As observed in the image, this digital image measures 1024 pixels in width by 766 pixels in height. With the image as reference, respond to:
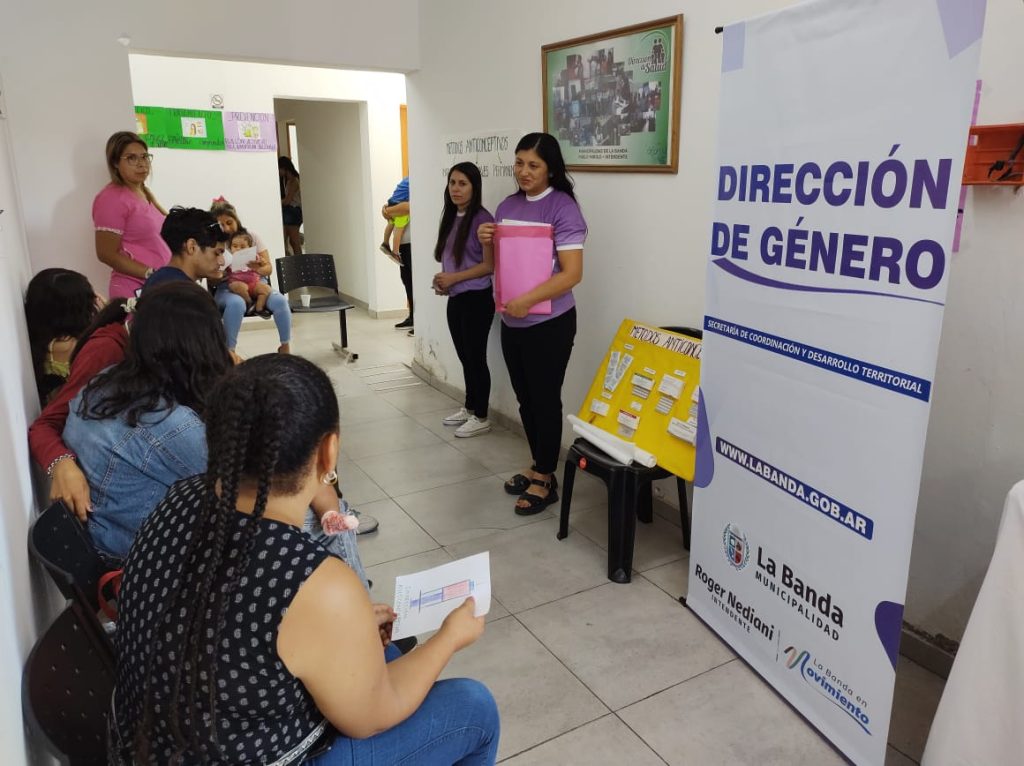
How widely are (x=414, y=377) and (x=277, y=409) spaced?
14.6ft

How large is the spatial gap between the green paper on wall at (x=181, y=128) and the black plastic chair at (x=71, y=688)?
224 inches

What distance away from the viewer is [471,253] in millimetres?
3975

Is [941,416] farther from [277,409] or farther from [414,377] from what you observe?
[414,377]

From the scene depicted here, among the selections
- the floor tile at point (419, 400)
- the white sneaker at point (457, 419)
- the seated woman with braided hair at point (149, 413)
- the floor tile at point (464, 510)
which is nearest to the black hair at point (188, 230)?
the seated woman with braided hair at point (149, 413)

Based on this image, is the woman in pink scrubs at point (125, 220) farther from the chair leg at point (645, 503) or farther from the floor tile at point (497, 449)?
the chair leg at point (645, 503)

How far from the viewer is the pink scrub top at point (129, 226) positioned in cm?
361

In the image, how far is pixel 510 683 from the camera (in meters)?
2.21

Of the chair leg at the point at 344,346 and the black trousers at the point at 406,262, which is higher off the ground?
the black trousers at the point at 406,262

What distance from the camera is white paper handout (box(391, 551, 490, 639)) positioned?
1.45 metres

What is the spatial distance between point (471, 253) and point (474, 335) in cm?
46

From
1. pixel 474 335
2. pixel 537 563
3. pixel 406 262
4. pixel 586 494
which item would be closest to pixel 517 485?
pixel 586 494

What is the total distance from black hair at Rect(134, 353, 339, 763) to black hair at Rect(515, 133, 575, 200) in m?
2.16

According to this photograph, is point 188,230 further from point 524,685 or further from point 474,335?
point 524,685

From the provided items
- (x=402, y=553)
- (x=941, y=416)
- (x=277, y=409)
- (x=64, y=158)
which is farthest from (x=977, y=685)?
(x=64, y=158)
